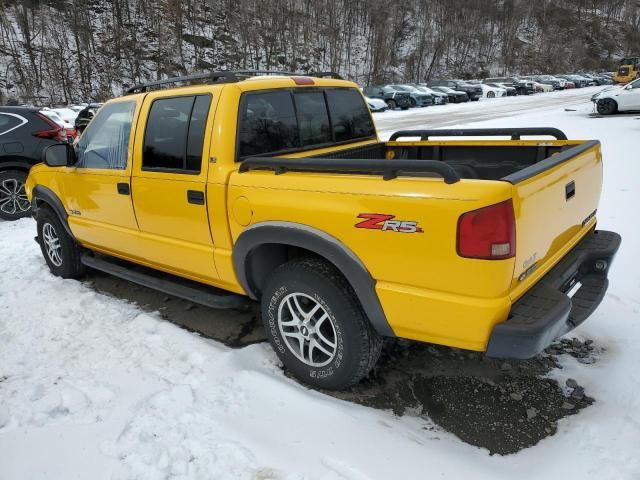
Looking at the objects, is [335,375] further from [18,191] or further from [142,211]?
[18,191]

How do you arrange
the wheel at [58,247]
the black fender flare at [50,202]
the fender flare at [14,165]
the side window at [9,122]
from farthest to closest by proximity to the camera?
1. the side window at [9,122]
2. the fender flare at [14,165]
3. the wheel at [58,247]
4. the black fender flare at [50,202]

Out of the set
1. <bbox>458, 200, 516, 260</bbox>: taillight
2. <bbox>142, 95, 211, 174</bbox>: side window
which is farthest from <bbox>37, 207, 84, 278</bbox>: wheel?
<bbox>458, 200, 516, 260</bbox>: taillight

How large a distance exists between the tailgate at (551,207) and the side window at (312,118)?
5.62 ft

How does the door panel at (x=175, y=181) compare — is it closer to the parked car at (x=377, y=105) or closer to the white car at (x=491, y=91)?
the parked car at (x=377, y=105)

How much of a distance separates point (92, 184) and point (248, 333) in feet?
6.30

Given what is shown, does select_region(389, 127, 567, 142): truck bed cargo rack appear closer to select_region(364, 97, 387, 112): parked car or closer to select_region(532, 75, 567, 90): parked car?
select_region(364, 97, 387, 112): parked car

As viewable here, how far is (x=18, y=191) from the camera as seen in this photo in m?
8.05

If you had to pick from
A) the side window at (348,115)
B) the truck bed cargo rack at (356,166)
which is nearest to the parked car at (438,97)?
the side window at (348,115)

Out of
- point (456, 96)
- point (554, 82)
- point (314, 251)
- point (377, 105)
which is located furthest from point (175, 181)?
point (554, 82)

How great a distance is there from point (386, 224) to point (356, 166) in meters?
0.39

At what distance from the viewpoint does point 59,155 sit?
175 inches

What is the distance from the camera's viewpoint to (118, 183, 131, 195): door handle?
3.95 meters

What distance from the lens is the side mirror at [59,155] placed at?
4.42 metres

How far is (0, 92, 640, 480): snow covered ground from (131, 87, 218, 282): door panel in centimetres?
64
